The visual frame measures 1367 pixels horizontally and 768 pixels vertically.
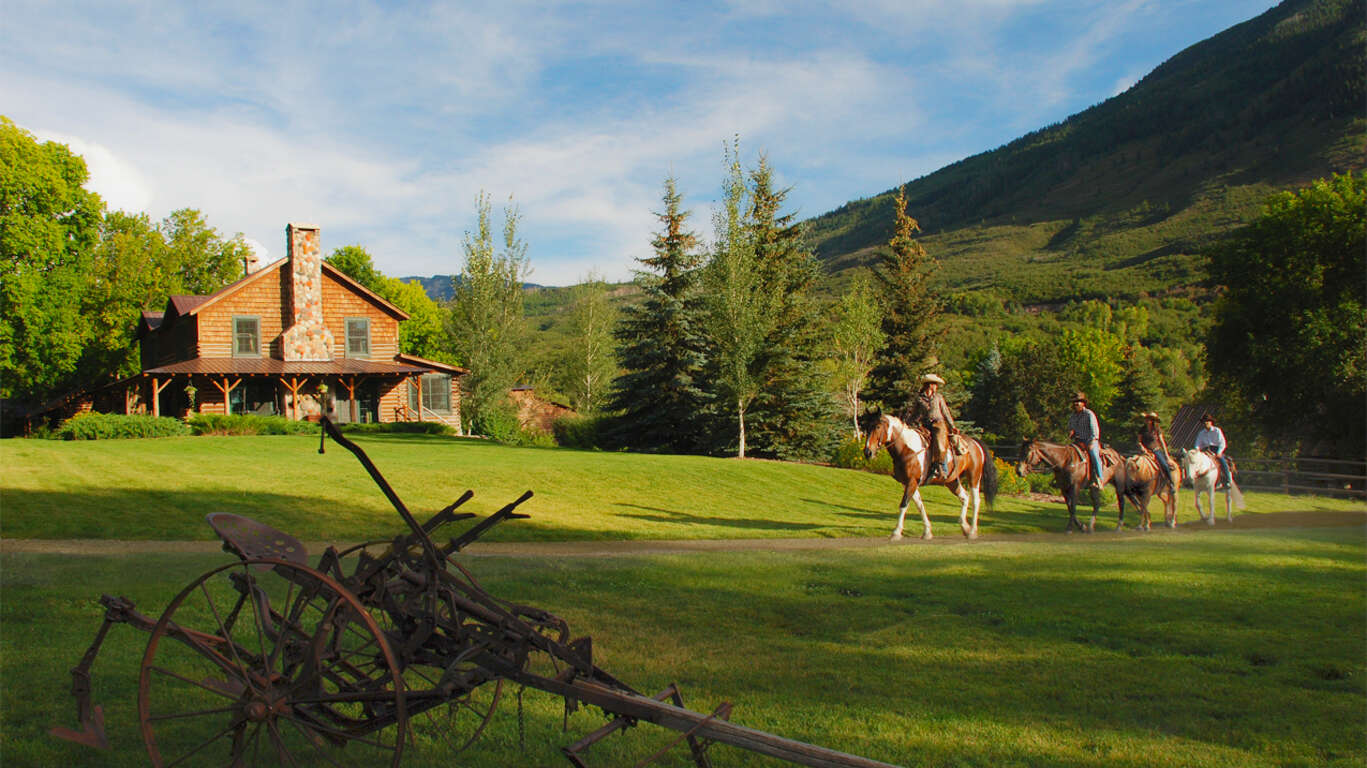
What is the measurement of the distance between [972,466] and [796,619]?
957 centimetres

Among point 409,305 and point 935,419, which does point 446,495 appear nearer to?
point 935,419

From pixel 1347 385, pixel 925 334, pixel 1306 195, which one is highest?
pixel 1306 195

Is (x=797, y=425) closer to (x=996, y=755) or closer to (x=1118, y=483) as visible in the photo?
(x=1118, y=483)

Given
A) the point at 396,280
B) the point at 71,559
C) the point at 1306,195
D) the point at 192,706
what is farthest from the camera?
the point at 396,280

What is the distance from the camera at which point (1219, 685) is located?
689 cm

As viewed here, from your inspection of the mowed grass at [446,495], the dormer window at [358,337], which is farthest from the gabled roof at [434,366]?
the mowed grass at [446,495]

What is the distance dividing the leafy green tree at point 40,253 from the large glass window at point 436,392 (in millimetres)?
17633

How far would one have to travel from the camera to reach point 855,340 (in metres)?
40.4

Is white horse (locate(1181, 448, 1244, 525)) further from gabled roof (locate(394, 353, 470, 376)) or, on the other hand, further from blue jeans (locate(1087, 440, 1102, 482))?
Result: gabled roof (locate(394, 353, 470, 376))

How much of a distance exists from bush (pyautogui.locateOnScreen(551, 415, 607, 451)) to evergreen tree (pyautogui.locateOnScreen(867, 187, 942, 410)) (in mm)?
14498

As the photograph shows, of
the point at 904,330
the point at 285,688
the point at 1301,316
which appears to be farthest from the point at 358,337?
the point at 1301,316

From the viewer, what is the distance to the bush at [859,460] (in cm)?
2897

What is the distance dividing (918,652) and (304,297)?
127 ft

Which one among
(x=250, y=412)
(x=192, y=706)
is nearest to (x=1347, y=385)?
(x=192, y=706)
